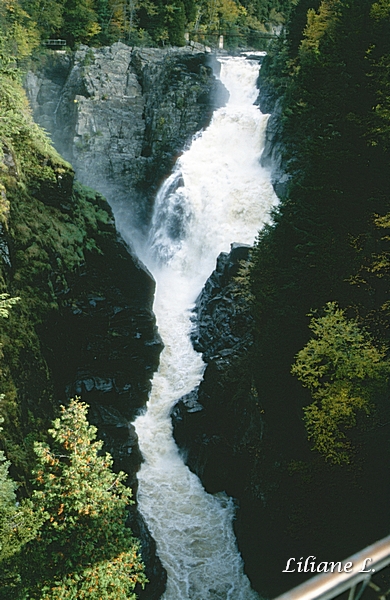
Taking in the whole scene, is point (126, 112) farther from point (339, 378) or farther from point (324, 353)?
point (339, 378)

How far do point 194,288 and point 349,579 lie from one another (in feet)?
80.2

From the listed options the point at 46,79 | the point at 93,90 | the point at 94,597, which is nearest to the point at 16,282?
the point at 94,597

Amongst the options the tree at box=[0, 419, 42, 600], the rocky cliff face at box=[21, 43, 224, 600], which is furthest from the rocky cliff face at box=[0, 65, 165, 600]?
the tree at box=[0, 419, 42, 600]

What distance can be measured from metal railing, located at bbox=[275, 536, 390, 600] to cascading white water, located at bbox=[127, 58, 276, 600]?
42.8 ft

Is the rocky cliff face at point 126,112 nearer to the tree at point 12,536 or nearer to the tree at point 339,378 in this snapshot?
the tree at point 339,378

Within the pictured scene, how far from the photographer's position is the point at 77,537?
7184 millimetres

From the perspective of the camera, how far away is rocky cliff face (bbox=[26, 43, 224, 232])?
32.2 metres

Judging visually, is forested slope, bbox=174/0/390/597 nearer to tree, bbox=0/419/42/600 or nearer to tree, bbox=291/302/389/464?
tree, bbox=291/302/389/464

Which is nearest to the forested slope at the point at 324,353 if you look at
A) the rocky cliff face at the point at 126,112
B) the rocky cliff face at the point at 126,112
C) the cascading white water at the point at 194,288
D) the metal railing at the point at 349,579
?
the cascading white water at the point at 194,288

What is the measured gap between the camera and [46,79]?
35469 millimetres

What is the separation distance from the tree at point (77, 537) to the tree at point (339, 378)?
4590 mm

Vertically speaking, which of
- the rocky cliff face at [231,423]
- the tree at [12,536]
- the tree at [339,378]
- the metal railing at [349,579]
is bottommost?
the rocky cliff face at [231,423]

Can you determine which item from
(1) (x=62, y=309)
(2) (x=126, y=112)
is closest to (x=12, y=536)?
(1) (x=62, y=309)

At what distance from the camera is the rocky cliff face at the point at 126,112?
3225 centimetres
